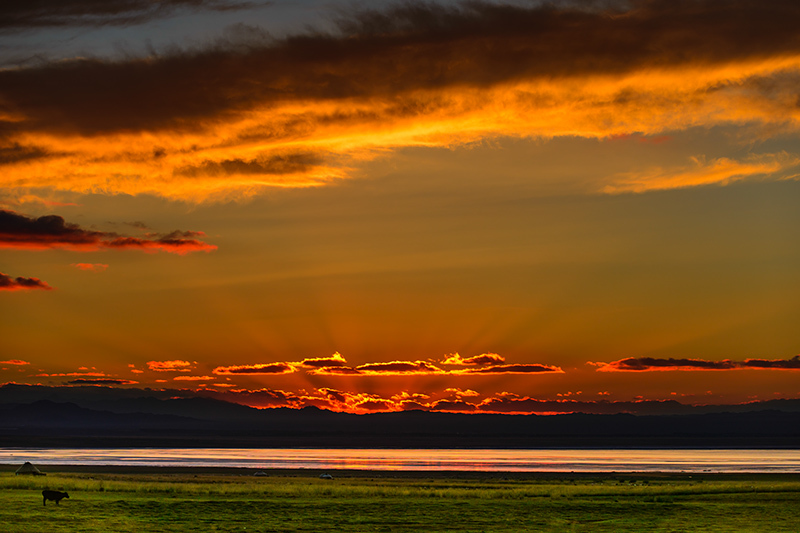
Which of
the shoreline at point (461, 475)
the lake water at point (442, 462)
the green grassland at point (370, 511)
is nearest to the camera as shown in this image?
the green grassland at point (370, 511)

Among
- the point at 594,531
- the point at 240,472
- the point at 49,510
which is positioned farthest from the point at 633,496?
the point at 240,472

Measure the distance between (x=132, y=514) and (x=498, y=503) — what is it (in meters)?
21.3

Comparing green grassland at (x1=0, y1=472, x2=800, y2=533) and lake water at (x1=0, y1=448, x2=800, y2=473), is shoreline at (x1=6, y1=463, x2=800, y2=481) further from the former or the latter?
green grassland at (x1=0, y1=472, x2=800, y2=533)

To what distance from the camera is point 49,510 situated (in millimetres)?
34406

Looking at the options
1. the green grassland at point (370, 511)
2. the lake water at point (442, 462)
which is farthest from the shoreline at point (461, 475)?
the green grassland at point (370, 511)

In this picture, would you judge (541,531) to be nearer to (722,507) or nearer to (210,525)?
(210,525)

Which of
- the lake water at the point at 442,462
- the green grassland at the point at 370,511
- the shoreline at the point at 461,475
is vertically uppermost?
the green grassland at the point at 370,511

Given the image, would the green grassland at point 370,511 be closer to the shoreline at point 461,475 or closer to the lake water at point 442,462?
the shoreline at point 461,475

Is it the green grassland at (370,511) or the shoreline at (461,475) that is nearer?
the green grassland at (370,511)

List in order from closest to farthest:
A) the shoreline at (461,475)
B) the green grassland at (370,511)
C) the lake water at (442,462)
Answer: the green grassland at (370,511), the shoreline at (461,475), the lake water at (442,462)

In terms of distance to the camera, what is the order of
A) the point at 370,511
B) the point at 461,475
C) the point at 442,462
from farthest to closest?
the point at 442,462, the point at 461,475, the point at 370,511

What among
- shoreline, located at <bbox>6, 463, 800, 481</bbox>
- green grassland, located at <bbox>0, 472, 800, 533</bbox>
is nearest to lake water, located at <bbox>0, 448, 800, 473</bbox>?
shoreline, located at <bbox>6, 463, 800, 481</bbox>

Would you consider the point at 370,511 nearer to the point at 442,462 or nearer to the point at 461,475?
the point at 461,475

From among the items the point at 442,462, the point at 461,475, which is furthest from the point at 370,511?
the point at 442,462
